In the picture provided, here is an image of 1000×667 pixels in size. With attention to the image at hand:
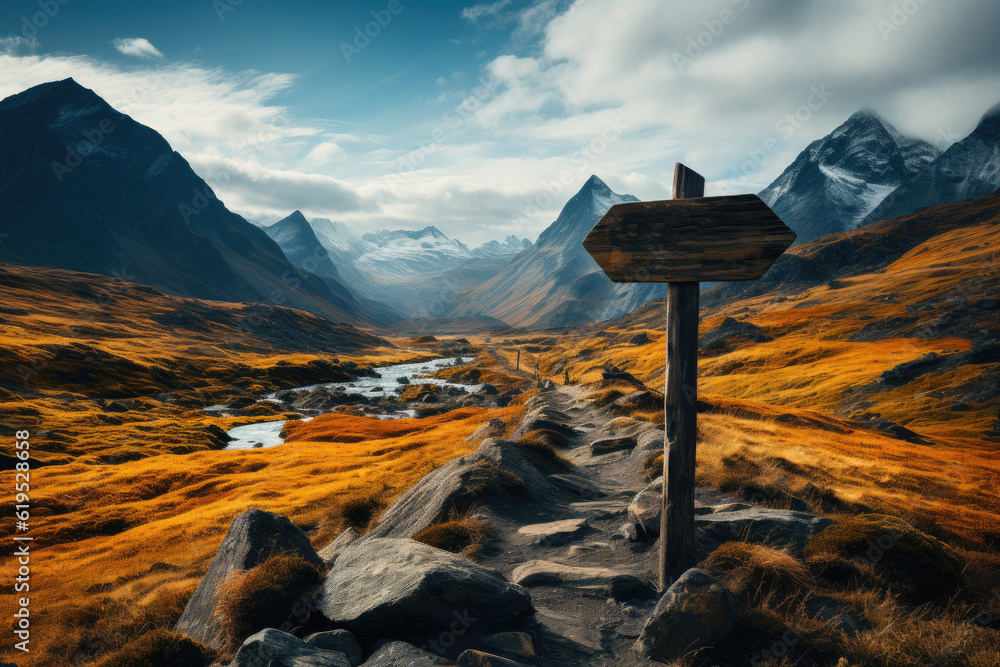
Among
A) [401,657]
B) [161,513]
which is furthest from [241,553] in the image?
[161,513]

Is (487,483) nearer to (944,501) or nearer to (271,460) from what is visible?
(944,501)

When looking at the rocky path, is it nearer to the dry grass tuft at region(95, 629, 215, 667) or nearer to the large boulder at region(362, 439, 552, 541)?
the large boulder at region(362, 439, 552, 541)

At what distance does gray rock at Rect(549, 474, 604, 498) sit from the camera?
15344 millimetres

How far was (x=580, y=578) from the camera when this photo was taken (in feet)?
28.7

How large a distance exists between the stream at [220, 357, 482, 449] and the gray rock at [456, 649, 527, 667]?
195 ft

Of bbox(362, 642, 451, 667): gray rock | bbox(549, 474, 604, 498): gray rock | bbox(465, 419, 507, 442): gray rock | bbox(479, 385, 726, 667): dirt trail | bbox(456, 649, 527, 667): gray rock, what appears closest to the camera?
bbox(456, 649, 527, 667): gray rock

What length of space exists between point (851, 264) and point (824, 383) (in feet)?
570

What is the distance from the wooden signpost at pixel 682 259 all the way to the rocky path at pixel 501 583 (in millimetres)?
1230

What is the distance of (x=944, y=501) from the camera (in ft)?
52.9

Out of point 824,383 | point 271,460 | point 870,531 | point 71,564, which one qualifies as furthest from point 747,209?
point 824,383

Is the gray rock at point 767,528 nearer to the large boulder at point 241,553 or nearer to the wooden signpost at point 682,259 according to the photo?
the wooden signpost at point 682,259

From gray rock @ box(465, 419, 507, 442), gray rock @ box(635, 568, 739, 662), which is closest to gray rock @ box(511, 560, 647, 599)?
gray rock @ box(635, 568, 739, 662)

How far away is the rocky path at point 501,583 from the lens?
21.4 ft

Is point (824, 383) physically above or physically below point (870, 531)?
below
